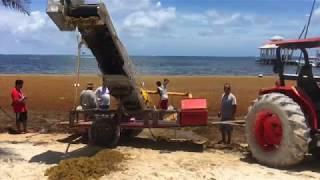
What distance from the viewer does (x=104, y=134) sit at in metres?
12.9

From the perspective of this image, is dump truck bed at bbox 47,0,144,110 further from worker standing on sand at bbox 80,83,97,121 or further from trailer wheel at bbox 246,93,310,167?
trailer wheel at bbox 246,93,310,167

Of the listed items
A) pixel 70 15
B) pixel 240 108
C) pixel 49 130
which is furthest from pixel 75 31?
pixel 240 108

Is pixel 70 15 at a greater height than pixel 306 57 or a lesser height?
greater

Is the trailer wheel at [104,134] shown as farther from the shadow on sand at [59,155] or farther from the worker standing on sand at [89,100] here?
the worker standing on sand at [89,100]

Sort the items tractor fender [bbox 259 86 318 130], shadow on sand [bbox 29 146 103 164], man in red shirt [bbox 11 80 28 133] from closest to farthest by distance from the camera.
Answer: tractor fender [bbox 259 86 318 130]
shadow on sand [bbox 29 146 103 164]
man in red shirt [bbox 11 80 28 133]

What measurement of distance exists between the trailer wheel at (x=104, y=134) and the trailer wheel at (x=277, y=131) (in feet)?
10.4

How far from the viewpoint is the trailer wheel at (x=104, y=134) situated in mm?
12930

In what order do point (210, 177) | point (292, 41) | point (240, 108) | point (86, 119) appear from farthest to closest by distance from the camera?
point (240, 108) → point (86, 119) → point (292, 41) → point (210, 177)

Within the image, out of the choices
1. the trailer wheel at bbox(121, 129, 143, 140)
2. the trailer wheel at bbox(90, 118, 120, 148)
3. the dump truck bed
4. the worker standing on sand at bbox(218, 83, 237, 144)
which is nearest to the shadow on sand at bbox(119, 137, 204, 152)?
the trailer wheel at bbox(121, 129, 143, 140)

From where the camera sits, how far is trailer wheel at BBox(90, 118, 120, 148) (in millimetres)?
12930

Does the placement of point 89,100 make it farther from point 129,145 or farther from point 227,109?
point 227,109

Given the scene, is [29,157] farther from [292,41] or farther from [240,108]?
[240,108]

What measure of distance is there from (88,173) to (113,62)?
3.16 meters

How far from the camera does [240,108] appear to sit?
2194 centimetres
